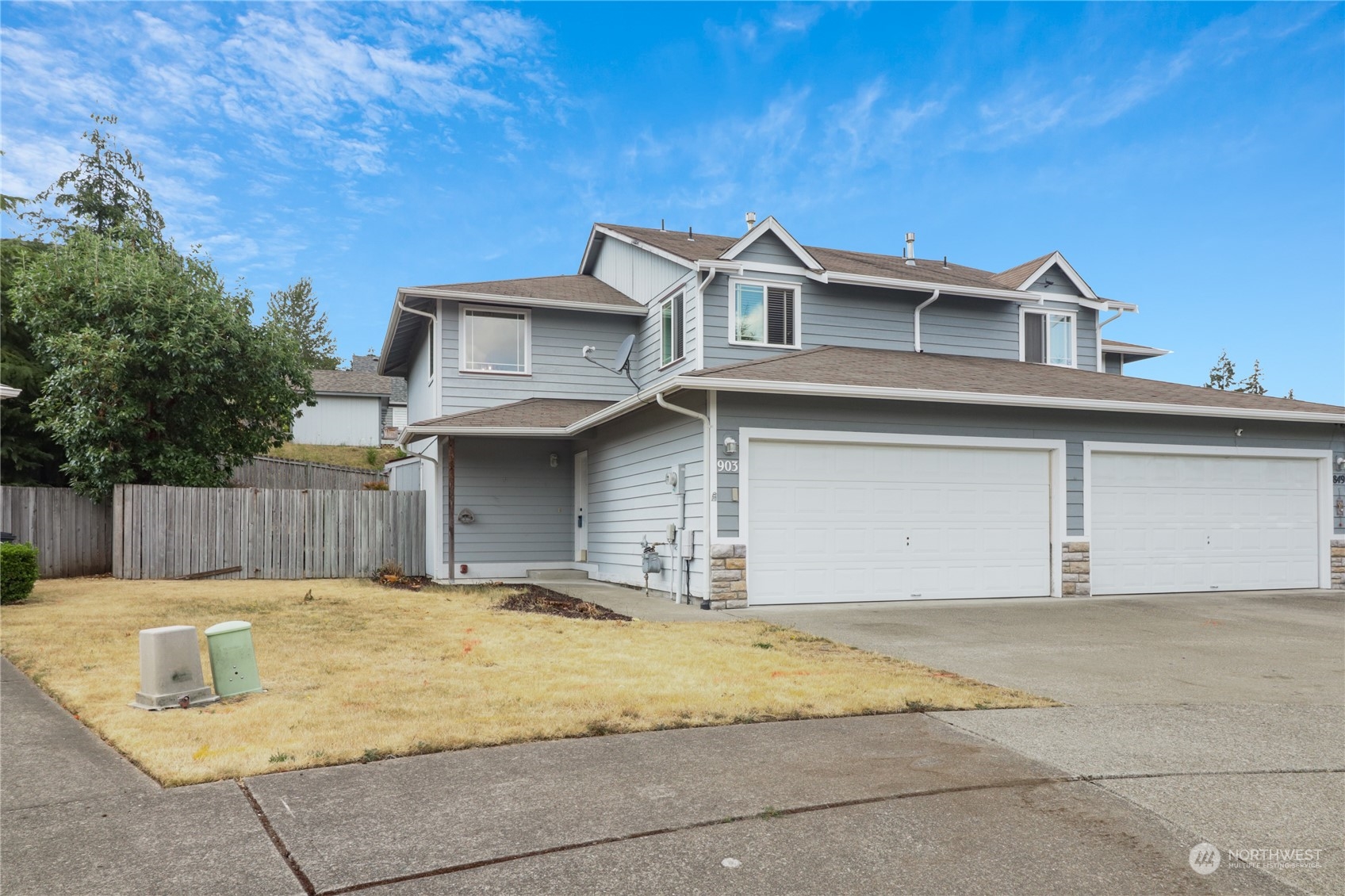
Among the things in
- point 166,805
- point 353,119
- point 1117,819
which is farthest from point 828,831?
point 353,119

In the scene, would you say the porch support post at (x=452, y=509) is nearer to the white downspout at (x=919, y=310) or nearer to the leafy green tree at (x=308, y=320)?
the white downspout at (x=919, y=310)

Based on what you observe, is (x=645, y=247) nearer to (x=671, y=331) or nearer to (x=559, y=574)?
(x=671, y=331)

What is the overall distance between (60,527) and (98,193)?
19.8 m

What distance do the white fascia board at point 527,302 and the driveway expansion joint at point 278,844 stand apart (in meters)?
13.2

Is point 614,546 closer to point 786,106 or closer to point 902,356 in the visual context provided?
point 902,356

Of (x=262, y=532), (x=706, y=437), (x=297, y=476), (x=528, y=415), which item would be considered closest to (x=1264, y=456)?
(x=706, y=437)

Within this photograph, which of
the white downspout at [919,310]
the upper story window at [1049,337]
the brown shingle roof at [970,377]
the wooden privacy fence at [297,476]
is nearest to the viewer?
the brown shingle roof at [970,377]

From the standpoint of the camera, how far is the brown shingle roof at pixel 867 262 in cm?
1645

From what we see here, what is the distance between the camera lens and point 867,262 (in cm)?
1817

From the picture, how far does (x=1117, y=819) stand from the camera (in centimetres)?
380

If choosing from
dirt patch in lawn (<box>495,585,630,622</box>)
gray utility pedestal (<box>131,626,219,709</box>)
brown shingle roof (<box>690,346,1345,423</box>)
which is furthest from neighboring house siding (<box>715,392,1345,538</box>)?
gray utility pedestal (<box>131,626,219,709</box>)

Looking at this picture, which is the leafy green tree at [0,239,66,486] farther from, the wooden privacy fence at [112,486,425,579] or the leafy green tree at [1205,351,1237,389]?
the leafy green tree at [1205,351,1237,389]

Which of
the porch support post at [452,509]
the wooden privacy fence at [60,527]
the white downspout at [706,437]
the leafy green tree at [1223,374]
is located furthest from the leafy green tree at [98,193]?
the leafy green tree at [1223,374]

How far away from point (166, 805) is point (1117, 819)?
13.8 ft
